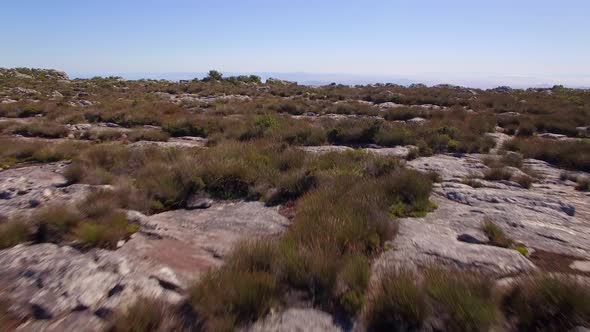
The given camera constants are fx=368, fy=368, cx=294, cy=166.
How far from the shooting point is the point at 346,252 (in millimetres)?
4148

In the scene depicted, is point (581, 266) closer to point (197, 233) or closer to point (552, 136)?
point (197, 233)

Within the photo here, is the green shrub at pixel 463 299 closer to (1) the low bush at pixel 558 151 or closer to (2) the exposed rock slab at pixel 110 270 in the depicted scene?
(2) the exposed rock slab at pixel 110 270

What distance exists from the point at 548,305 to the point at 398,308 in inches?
49.8

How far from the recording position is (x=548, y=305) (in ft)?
10.3

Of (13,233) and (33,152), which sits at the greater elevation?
(13,233)

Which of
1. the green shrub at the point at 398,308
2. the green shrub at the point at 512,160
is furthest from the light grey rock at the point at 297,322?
the green shrub at the point at 512,160

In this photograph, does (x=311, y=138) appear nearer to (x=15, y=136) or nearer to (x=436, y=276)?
(x=436, y=276)

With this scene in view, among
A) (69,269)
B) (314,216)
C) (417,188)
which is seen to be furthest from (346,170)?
(69,269)

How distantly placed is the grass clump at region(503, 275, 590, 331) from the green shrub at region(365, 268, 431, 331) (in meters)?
0.78

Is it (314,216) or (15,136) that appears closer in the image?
(314,216)

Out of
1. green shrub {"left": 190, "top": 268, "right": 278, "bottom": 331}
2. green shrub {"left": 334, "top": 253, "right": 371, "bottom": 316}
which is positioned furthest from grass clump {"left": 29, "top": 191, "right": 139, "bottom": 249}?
green shrub {"left": 334, "top": 253, "right": 371, "bottom": 316}

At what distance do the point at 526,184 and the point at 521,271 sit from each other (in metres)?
4.02

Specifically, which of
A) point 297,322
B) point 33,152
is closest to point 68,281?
point 297,322

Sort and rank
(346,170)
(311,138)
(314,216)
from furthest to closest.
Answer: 1. (311,138)
2. (346,170)
3. (314,216)
